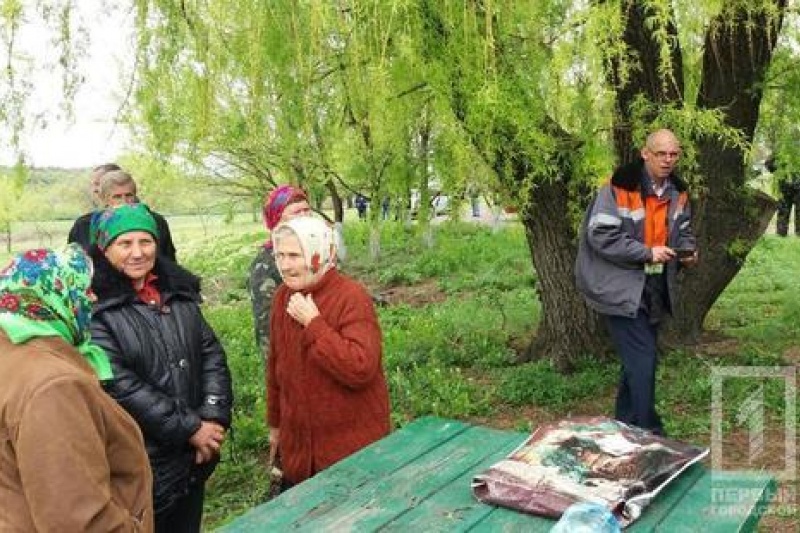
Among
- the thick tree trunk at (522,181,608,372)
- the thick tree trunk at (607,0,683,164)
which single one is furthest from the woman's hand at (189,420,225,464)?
the thick tree trunk at (522,181,608,372)

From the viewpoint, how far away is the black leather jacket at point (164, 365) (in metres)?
2.72

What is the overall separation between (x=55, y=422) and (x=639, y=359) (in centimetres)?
319

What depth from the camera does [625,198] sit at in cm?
418

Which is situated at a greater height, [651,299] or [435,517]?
[651,299]

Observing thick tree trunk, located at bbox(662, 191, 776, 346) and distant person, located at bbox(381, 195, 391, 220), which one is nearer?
thick tree trunk, located at bbox(662, 191, 776, 346)

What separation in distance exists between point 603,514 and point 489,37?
A: 1.86m

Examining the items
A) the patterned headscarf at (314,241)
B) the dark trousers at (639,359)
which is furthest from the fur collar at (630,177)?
the patterned headscarf at (314,241)

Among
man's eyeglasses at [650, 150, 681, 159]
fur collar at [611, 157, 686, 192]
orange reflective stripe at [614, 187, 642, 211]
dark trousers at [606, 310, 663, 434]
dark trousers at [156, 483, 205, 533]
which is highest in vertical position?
man's eyeglasses at [650, 150, 681, 159]

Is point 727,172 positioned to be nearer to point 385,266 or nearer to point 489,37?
point 489,37

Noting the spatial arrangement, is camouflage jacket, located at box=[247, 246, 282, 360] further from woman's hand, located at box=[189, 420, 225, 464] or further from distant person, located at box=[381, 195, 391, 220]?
distant person, located at box=[381, 195, 391, 220]

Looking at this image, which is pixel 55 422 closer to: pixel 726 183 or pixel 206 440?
pixel 206 440

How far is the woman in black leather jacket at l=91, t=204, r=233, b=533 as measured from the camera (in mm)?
2730

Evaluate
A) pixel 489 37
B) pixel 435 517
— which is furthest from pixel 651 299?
pixel 435 517

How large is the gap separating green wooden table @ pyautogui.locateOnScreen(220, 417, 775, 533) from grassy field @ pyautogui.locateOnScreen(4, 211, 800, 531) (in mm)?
1755
